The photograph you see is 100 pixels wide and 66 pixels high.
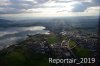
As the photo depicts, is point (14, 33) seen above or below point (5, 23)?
below

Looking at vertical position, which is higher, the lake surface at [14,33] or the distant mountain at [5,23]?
the distant mountain at [5,23]

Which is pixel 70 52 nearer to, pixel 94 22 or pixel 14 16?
pixel 94 22

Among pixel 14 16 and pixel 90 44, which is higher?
pixel 14 16

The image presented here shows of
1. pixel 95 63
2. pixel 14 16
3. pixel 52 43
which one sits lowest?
pixel 95 63

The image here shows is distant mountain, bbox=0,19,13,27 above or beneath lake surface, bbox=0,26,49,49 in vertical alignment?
above

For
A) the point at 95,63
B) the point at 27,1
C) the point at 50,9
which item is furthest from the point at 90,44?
the point at 27,1

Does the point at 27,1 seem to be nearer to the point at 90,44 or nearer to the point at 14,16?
the point at 14,16

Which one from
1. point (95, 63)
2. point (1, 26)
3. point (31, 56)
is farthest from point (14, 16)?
point (95, 63)
